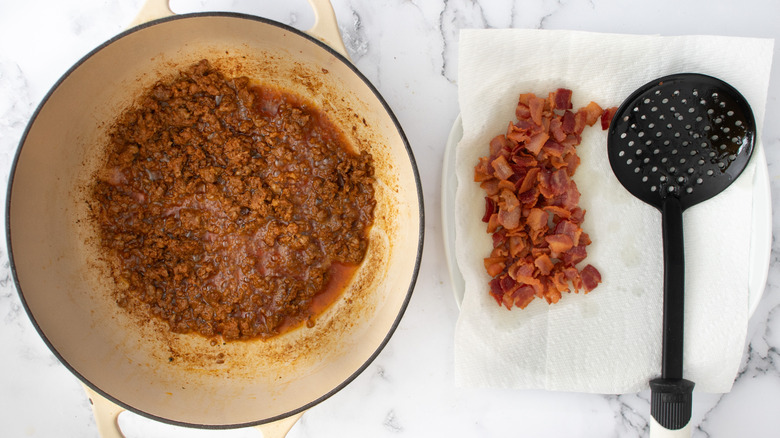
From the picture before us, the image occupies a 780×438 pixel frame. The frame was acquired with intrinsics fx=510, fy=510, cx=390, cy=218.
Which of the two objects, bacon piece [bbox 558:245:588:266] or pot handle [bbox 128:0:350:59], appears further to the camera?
bacon piece [bbox 558:245:588:266]

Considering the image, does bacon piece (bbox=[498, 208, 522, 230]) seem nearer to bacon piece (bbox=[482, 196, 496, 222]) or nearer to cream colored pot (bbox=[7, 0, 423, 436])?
bacon piece (bbox=[482, 196, 496, 222])

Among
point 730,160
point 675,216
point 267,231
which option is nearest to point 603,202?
point 675,216

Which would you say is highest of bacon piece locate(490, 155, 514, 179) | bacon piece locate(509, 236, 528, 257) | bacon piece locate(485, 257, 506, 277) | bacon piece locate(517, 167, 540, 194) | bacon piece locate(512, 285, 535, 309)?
bacon piece locate(490, 155, 514, 179)

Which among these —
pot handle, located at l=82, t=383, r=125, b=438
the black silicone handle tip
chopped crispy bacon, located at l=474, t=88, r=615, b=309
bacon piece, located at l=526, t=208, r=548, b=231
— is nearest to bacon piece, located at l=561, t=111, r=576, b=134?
chopped crispy bacon, located at l=474, t=88, r=615, b=309

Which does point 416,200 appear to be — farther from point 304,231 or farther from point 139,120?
point 139,120

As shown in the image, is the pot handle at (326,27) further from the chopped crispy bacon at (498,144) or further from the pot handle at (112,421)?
the pot handle at (112,421)

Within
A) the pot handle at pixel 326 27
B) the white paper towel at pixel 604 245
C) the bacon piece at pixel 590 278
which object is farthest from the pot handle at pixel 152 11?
the bacon piece at pixel 590 278

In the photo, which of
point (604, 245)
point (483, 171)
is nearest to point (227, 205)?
point (483, 171)

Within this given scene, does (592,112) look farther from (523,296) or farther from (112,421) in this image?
(112,421)
